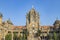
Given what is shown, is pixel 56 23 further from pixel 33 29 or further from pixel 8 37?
pixel 8 37

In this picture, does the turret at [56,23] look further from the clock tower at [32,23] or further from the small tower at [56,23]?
the clock tower at [32,23]

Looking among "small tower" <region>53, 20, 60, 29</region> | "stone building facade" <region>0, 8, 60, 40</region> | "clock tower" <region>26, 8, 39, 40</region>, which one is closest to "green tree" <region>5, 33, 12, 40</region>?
"stone building facade" <region>0, 8, 60, 40</region>

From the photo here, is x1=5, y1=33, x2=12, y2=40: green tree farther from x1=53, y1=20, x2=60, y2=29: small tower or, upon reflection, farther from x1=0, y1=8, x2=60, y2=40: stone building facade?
x1=53, y1=20, x2=60, y2=29: small tower

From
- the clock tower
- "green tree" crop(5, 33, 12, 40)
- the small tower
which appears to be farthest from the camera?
the small tower

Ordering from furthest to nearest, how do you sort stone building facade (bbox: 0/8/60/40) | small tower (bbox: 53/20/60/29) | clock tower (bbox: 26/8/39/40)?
small tower (bbox: 53/20/60/29) → clock tower (bbox: 26/8/39/40) → stone building facade (bbox: 0/8/60/40)

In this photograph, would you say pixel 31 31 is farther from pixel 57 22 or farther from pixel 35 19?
pixel 57 22

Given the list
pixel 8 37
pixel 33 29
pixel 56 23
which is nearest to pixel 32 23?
pixel 33 29

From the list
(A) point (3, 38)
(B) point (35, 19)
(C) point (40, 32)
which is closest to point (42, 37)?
(C) point (40, 32)

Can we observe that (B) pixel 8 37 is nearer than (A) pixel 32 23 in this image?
Yes

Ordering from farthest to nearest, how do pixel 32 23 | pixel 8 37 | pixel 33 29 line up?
pixel 32 23 → pixel 33 29 → pixel 8 37

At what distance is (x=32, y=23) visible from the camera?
2968 inches

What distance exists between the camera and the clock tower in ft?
244

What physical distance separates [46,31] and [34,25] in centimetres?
446

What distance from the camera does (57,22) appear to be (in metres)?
79.0
